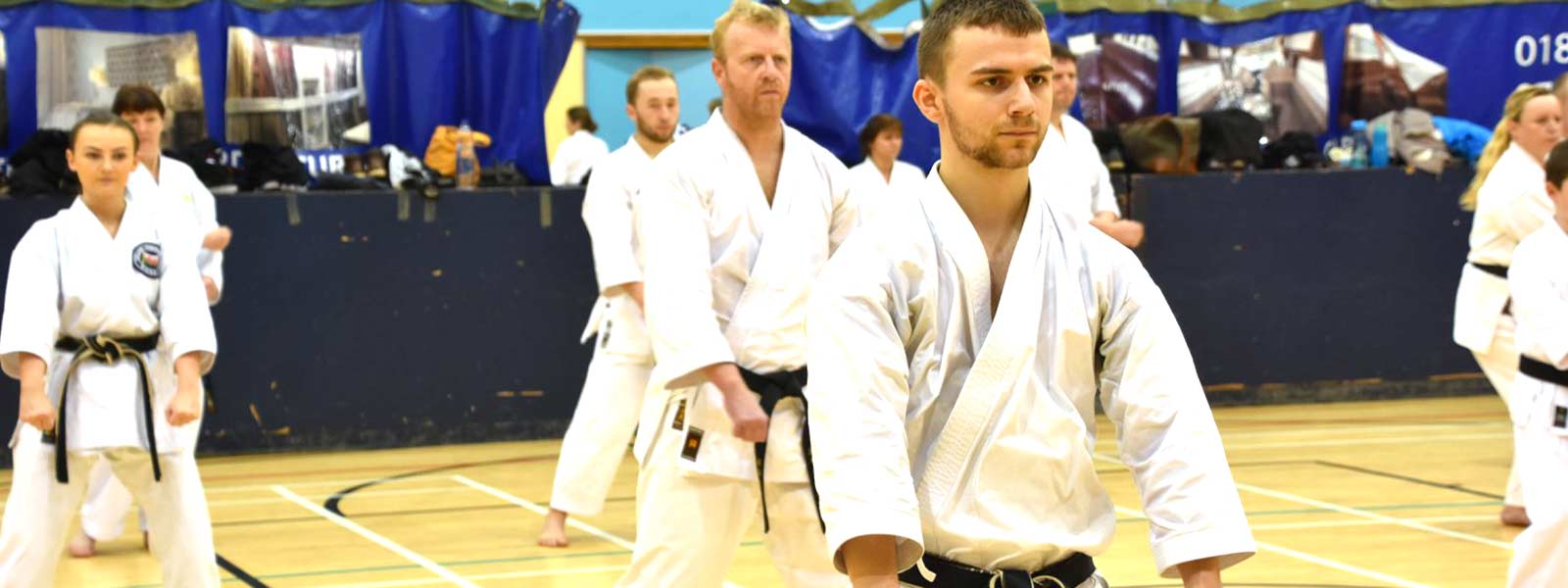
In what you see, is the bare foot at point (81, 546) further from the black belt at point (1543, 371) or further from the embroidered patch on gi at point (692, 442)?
the black belt at point (1543, 371)

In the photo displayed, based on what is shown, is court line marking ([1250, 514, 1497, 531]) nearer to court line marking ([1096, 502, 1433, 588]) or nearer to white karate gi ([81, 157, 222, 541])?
court line marking ([1096, 502, 1433, 588])

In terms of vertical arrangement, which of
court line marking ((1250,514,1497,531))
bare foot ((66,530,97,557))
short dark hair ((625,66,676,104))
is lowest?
court line marking ((1250,514,1497,531))

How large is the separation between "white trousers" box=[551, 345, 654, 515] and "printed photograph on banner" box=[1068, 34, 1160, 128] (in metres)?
4.66

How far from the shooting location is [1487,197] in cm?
736

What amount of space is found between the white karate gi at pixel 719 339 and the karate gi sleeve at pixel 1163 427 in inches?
68.5

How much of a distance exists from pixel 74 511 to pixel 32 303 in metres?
0.59

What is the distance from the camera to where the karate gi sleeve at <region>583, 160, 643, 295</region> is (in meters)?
6.93

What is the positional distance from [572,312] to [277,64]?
202cm

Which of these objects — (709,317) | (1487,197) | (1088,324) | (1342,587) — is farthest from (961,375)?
(1487,197)

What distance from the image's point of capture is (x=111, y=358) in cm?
528

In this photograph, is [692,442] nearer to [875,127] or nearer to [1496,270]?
[1496,270]

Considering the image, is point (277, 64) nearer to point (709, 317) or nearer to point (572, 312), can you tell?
point (572, 312)

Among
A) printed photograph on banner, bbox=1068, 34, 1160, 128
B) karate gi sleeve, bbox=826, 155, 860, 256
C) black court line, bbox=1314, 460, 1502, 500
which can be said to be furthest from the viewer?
printed photograph on banner, bbox=1068, 34, 1160, 128

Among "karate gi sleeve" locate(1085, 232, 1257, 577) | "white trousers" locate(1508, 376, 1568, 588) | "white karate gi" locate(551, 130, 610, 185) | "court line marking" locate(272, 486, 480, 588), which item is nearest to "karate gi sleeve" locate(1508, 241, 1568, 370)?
"white trousers" locate(1508, 376, 1568, 588)
